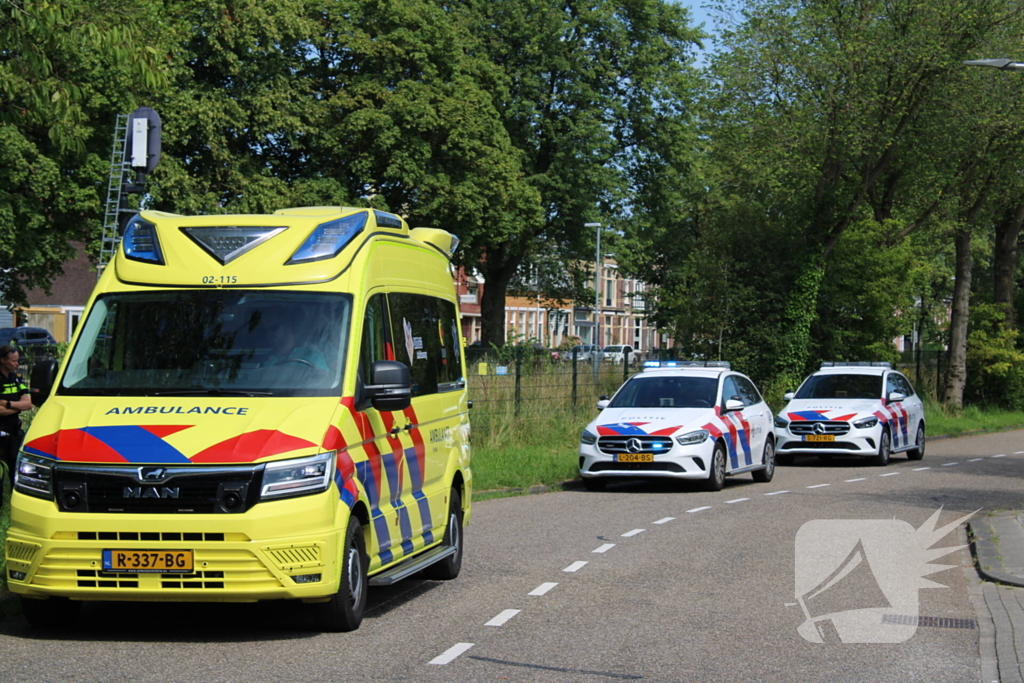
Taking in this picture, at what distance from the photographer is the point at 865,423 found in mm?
23531

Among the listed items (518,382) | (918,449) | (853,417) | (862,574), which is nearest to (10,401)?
(862,574)

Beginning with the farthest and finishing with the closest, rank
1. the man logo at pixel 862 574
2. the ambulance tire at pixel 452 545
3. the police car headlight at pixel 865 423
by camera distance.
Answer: the police car headlight at pixel 865 423
the ambulance tire at pixel 452 545
the man logo at pixel 862 574

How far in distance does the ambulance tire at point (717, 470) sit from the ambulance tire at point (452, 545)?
25.7 feet

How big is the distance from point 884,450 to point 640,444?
7.66 metres

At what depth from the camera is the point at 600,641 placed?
793 centimetres

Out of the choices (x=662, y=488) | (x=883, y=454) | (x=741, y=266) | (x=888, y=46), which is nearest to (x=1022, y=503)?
(x=662, y=488)

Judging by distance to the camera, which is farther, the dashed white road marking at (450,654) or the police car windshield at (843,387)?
the police car windshield at (843,387)

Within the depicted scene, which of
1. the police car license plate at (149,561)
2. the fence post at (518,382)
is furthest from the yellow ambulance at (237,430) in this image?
the fence post at (518,382)

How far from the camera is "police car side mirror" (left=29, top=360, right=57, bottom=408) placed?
8422 mm

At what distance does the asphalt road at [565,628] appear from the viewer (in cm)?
708

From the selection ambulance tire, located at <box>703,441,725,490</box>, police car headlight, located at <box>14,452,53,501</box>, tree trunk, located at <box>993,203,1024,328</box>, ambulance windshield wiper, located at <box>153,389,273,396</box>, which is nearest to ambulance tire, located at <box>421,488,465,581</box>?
ambulance windshield wiper, located at <box>153,389,273,396</box>

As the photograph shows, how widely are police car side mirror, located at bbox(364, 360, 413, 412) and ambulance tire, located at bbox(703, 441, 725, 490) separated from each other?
10.2 metres

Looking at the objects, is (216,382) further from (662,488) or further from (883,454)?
(883,454)

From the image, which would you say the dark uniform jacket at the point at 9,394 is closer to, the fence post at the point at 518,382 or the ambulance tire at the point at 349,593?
the ambulance tire at the point at 349,593
